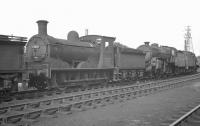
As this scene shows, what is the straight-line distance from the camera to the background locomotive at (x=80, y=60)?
48.0 feet

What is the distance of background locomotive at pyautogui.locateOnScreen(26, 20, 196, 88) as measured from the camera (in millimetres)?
14625

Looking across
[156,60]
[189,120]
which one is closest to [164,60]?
[156,60]

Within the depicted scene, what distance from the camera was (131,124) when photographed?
7453 millimetres

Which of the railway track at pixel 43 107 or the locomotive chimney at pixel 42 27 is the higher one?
the locomotive chimney at pixel 42 27

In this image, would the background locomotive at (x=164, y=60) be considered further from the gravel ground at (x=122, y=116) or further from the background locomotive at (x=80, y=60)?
the gravel ground at (x=122, y=116)

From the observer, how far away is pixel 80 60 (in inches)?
669

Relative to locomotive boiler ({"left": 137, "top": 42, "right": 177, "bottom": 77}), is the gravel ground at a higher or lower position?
lower

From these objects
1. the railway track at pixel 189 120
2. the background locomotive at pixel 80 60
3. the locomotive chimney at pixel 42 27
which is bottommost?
the railway track at pixel 189 120

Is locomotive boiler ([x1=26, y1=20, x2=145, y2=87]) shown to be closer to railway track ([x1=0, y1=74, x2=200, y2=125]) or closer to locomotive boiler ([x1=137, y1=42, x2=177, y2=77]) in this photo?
railway track ([x1=0, y1=74, x2=200, y2=125])

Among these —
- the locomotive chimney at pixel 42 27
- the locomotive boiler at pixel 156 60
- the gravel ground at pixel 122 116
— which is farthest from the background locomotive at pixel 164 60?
the gravel ground at pixel 122 116

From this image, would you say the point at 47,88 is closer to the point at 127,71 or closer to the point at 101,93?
the point at 101,93

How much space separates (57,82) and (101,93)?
9.28 ft

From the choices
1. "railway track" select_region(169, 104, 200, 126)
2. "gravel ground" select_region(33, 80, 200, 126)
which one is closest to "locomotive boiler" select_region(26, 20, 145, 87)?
"gravel ground" select_region(33, 80, 200, 126)

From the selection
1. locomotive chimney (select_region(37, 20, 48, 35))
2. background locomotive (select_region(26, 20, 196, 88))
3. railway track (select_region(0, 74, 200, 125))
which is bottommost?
railway track (select_region(0, 74, 200, 125))
